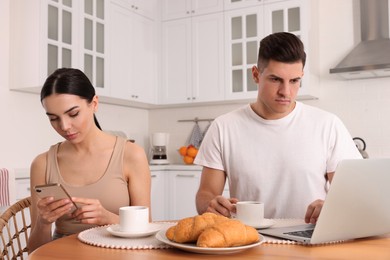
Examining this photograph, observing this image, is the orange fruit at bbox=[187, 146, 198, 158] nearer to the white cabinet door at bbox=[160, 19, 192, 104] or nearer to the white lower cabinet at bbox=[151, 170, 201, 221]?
the white lower cabinet at bbox=[151, 170, 201, 221]

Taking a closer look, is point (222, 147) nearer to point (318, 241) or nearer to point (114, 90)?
point (318, 241)

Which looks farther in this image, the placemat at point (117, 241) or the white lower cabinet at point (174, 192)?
the white lower cabinet at point (174, 192)

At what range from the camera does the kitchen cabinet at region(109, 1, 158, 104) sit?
4.11 metres

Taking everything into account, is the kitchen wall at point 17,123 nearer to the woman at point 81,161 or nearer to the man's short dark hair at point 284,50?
the woman at point 81,161

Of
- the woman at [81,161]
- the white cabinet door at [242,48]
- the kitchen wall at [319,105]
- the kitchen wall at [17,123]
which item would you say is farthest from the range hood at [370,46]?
the woman at [81,161]

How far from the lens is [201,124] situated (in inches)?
189

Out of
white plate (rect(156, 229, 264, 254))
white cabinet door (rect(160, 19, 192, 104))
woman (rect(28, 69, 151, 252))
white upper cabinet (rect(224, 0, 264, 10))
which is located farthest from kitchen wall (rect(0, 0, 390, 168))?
white plate (rect(156, 229, 264, 254))

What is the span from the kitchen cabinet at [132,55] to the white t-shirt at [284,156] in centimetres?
239

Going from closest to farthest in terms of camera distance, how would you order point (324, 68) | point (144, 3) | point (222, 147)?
1. point (222, 147)
2. point (324, 68)
3. point (144, 3)

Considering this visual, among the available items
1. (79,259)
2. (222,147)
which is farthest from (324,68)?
(79,259)

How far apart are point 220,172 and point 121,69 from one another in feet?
8.33

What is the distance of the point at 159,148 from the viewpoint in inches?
183

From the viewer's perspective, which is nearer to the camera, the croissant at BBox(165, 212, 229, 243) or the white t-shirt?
the croissant at BBox(165, 212, 229, 243)

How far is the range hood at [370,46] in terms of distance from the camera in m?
3.71
